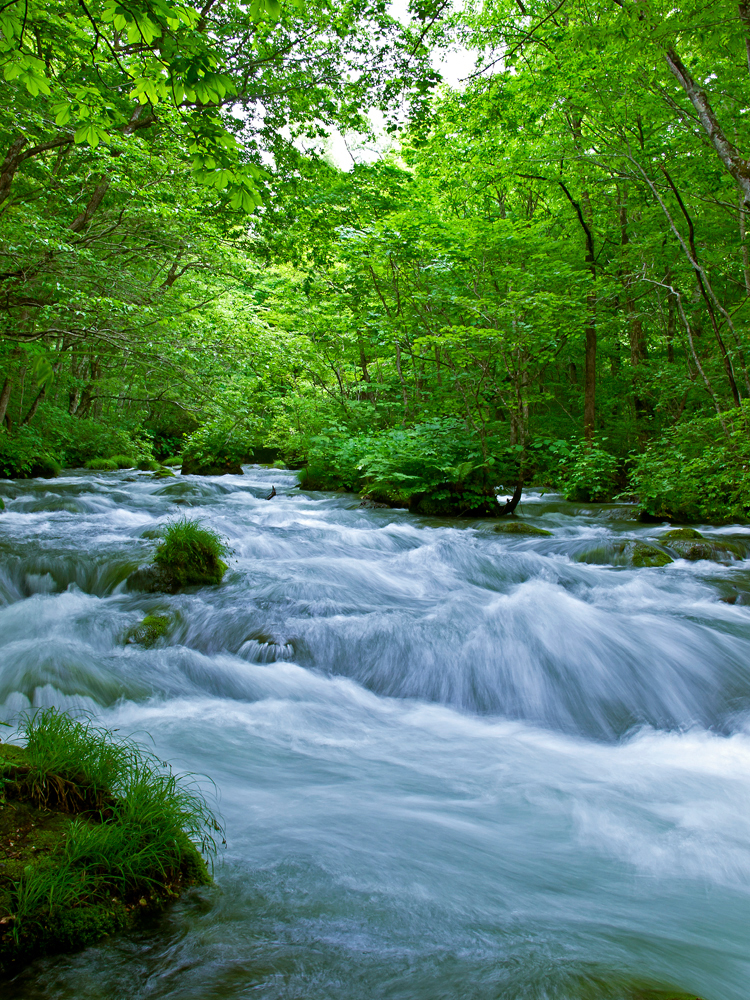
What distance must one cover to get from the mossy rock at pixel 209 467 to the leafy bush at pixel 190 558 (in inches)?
470

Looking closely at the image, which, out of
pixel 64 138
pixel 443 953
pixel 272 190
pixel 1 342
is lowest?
pixel 443 953

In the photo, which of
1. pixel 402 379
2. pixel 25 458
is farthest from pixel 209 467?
pixel 402 379

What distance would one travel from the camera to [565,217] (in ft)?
45.9

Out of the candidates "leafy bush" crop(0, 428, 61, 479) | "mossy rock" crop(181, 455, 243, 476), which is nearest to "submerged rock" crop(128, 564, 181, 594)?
"leafy bush" crop(0, 428, 61, 479)

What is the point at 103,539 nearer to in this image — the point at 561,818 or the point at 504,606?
the point at 504,606

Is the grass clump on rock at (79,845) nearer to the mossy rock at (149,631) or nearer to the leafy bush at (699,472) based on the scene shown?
the mossy rock at (149,631)

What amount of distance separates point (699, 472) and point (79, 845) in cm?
936

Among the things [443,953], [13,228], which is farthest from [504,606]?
[13,228]

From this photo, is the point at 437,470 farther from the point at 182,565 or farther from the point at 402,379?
the point at 182,565

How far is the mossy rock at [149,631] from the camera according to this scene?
206 inches

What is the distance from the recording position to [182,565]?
21.9 ft

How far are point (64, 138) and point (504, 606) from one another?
7654 millimetres

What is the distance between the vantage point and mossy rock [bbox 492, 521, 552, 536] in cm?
984

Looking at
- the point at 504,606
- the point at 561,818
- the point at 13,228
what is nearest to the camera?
the point at 561,818
